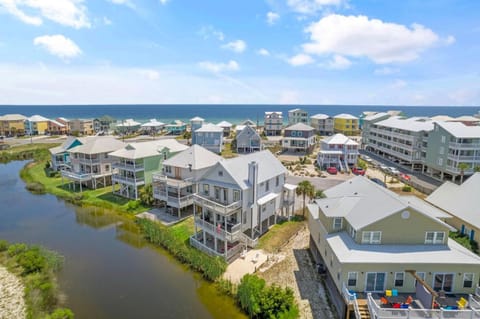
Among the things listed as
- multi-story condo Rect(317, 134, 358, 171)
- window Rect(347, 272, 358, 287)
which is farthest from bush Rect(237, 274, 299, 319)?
multi-story condo Rect(317, 134, 358, 171)

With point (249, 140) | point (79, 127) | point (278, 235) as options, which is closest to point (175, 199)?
point (278, 235)

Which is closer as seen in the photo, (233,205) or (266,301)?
(266,301)

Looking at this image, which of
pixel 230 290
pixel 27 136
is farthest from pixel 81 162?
pixel 27 136

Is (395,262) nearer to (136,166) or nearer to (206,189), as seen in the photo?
(206,189)

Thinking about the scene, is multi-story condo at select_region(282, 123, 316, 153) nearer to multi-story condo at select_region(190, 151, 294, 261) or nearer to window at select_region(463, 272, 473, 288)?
multi-story condo at select_region(190, 151, 294, 261)

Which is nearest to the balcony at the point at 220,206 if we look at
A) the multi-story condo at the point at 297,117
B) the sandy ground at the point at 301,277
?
the sandy ground at the point at 301,277

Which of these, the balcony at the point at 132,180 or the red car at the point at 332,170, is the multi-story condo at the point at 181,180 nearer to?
the balcony at the point at 132,180
